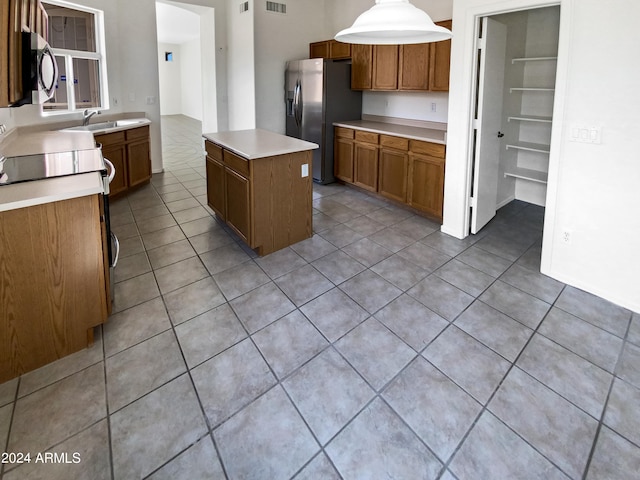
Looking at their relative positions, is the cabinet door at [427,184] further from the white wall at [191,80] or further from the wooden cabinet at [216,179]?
the white wall at [191,80]

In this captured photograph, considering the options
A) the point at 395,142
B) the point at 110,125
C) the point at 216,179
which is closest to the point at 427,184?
the point at 395,142

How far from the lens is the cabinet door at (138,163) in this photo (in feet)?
15.9

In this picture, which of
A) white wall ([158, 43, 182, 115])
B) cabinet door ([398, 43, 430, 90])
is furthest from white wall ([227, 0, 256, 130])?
white wall ([158, 43, 182, 115])

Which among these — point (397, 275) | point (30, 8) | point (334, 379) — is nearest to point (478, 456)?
point (334, 379)

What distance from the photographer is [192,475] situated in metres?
1.43

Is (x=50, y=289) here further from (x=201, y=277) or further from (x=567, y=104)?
(x=567, y=104)

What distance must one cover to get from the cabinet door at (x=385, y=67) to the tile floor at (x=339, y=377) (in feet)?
8.32

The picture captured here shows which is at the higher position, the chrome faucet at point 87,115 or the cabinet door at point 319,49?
the cabinet door at point 319,49

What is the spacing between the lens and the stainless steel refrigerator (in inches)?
202

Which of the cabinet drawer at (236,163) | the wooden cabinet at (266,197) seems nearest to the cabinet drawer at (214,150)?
the wooden cabinet at (266,197)

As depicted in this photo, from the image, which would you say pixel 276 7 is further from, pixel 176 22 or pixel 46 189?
pixel 46 189

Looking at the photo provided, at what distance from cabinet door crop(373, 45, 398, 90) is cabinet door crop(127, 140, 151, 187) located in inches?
129

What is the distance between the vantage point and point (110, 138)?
4.36 m

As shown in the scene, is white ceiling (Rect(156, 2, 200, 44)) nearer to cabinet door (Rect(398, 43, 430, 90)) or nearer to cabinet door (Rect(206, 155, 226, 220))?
cabinet door (Rect(206, 155, 226, 220))
